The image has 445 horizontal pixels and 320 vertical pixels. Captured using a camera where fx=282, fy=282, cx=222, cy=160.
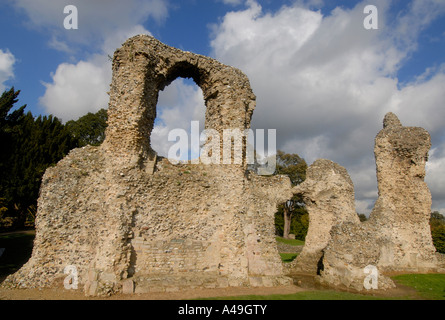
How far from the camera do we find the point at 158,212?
9836 mm

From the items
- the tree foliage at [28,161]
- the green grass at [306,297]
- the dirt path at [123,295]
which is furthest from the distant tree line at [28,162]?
the green grass at [306,297]

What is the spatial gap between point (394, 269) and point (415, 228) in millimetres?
2686

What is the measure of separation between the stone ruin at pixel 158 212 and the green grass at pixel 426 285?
123cm

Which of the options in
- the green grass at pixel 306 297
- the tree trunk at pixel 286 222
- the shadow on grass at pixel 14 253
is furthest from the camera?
the tree trunk at pixel 286 222

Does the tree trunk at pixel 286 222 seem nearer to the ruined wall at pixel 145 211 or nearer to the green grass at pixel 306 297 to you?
the ruined wall at pixel 145 211

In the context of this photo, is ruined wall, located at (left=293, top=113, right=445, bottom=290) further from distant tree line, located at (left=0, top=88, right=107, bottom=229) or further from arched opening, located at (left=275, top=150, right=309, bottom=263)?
distant tree line, located at (left=0, top=88, right=107, bottom=229)

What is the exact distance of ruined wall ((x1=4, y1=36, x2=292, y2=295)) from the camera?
29.0 feet

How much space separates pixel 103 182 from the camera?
9570 mm

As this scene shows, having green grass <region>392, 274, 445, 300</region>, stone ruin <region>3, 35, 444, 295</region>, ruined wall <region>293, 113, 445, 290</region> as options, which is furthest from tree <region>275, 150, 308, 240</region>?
stone ruin <region>3, 35, 444, 295</region>

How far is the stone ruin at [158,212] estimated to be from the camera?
8.88m

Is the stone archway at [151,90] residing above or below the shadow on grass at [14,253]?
above

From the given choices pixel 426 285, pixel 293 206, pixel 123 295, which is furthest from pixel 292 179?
pixel 123 295

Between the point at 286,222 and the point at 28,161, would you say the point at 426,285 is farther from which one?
the point at 28,161

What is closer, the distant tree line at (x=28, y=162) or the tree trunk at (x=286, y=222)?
the distant tree line at (x=28, y=162)
